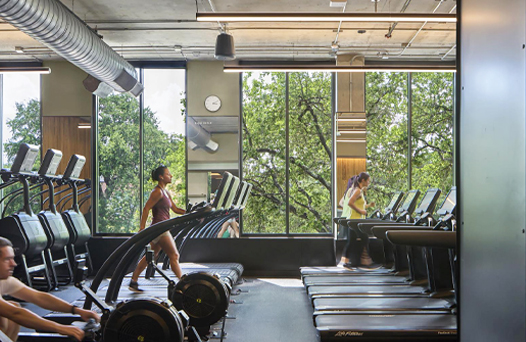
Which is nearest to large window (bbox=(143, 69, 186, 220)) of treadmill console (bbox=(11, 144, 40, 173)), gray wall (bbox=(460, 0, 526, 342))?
treadmill console (bbox=(11, 144, 40, 173))

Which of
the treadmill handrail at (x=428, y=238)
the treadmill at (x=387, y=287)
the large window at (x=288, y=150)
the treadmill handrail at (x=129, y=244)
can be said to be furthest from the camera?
the large window at (x=288, y=150)

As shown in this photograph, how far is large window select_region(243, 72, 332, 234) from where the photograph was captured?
930 cm

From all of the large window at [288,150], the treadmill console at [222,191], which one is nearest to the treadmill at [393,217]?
the treadmill console at [222,191]

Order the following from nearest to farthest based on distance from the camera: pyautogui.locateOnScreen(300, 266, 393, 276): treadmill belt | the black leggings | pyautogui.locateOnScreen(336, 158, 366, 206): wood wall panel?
pyautogui.locateOnScreen(300, 266, 393, 276): treadmill belt
the black leggings
pyautogui.locateOnScreen(336, 158, 366, 206): wood wall panel

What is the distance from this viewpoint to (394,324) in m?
3.81

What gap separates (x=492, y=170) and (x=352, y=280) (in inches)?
172

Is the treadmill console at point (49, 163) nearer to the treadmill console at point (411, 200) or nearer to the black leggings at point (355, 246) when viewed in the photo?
the black leggings at point (355, 246)

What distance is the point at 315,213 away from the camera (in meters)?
9.52

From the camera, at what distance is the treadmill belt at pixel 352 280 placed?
5.72m

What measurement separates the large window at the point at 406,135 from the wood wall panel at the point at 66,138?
475 cm

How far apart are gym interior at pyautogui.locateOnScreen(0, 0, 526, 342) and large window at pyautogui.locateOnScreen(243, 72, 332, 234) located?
3 cm

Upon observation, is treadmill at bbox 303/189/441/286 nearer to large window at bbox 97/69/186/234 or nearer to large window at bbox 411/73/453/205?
large window at bbox 411/73/453/205

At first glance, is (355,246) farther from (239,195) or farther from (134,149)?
(134,149)

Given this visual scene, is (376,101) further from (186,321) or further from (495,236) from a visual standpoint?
(495,236)
